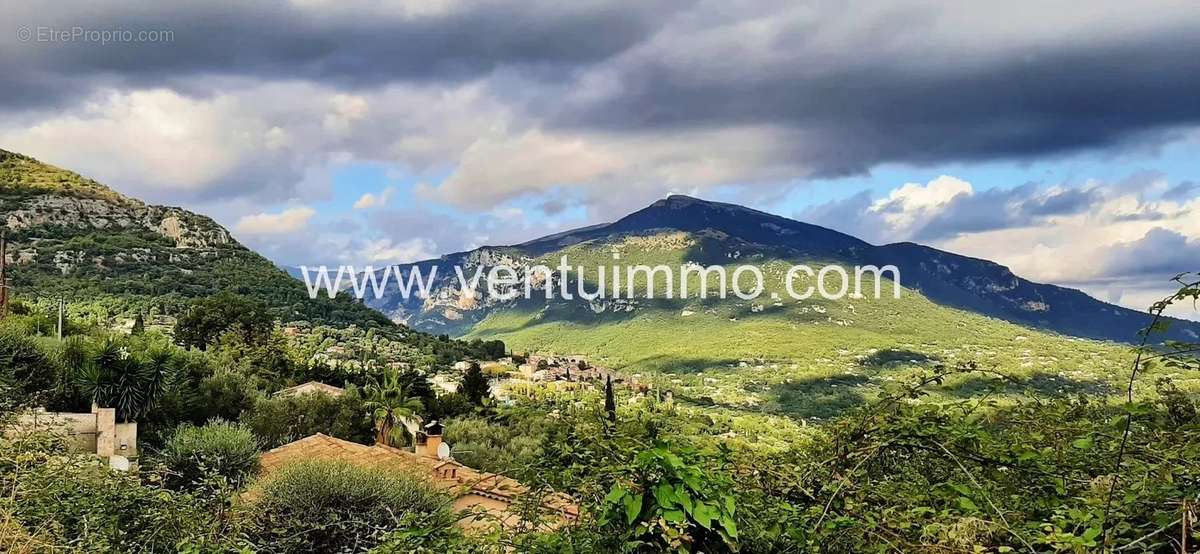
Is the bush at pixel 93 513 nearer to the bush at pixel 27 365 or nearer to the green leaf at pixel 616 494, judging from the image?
the green leaf at pixel 616 494

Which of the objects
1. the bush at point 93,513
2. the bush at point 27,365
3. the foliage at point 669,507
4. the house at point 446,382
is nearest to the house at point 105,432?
the bush at point 27,365

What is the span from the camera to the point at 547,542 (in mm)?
3008

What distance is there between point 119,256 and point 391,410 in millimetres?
49064

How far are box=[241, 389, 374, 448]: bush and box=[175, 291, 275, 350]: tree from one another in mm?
12482

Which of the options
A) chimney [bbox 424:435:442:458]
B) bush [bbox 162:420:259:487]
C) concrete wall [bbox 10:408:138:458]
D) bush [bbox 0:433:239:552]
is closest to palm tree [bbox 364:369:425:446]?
chimney [bbox 424:435:442:458]

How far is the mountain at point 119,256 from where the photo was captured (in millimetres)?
51875

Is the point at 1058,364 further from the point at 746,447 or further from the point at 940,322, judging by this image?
the point at 746,447

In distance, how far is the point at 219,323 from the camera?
38.8 meters

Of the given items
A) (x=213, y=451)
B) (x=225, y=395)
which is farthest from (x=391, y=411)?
(x=213, y=451)

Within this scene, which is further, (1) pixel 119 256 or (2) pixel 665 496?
(1) pixel 119 256

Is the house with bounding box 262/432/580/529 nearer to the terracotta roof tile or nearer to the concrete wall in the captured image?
the terracotta roof tile

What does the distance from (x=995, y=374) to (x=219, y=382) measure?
970 inches

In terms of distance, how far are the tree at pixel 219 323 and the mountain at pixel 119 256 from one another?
7395 mm

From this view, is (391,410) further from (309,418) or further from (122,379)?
(122,379)
